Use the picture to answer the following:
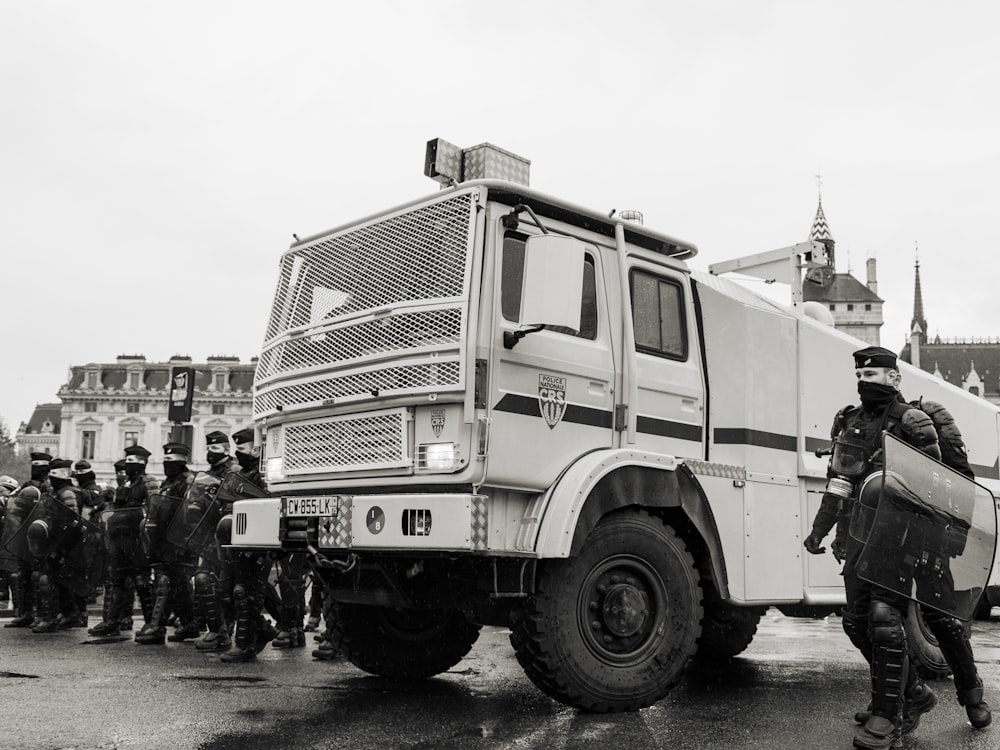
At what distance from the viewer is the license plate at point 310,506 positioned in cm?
588

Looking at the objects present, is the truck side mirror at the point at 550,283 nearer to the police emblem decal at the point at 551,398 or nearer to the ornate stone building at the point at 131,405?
the police emblem decal at the point at 551,398

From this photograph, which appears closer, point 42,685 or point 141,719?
point 141,719

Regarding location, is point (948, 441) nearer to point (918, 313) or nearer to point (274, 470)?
point (274, 470)

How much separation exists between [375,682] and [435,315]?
2.75 meters

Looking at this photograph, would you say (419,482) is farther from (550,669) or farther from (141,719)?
(141,719)

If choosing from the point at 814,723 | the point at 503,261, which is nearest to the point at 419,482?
the point at 503,261

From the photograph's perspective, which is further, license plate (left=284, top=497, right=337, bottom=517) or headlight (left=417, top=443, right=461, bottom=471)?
license plate (left=284, top=497, right=337, bottom=517)

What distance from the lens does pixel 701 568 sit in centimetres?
654

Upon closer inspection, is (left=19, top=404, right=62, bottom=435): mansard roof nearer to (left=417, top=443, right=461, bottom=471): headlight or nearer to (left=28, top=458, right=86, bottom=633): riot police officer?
(left=28, top=458, right=86, bottom=633): riot police officer

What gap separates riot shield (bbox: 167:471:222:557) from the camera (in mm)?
8977

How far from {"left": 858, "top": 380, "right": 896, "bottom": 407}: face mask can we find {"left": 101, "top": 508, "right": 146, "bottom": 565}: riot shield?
7548mm

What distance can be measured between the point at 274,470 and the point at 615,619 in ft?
7.91

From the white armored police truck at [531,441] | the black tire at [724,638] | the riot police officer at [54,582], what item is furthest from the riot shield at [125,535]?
the black tire at [724,638]

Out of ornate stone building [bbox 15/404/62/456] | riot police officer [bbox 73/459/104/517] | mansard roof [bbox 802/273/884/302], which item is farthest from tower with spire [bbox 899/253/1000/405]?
riot police officer [bbox 73/459/104/517]
